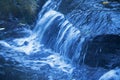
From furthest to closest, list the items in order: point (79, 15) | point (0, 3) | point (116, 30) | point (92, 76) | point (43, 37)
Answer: point (0, 3), point (43, 37), point (79, 15), point (116, 30), point (92, 76)

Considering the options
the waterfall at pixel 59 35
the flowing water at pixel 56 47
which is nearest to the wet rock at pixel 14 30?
the flowing water at pixel 56 47

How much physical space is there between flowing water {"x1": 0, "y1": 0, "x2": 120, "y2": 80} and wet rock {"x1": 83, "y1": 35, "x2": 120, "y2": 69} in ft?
0.64

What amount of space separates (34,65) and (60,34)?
171 cm

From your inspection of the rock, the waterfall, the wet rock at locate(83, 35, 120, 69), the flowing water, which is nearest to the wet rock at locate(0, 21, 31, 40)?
the flowing water

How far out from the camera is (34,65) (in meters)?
9.57

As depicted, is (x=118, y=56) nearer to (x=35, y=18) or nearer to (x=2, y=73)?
(x=2, y=73)

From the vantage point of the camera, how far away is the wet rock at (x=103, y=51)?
28.7 feet

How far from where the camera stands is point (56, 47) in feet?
34.9

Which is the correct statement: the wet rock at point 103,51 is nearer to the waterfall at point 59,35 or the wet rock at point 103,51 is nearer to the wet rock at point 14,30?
the waterfall at point 59,35

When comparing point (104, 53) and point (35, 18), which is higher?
point (35, 18)

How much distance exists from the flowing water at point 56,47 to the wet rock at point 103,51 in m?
0.20

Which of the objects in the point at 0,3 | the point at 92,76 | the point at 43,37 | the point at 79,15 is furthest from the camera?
the point at 0,3

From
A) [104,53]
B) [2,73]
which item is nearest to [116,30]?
[104,53]

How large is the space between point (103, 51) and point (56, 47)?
2.04 meters
